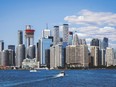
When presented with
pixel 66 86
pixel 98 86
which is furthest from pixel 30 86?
pixel 98 86

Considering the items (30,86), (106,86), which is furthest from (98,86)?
(30,86)

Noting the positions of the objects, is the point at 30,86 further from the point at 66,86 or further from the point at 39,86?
the point at 66,86

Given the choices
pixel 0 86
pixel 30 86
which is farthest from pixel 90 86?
pixel 0 86

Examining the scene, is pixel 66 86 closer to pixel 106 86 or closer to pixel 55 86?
pixel 55 86

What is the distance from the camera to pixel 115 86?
3883 inches

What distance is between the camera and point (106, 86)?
9800 centimetres

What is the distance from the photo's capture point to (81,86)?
3910 inches

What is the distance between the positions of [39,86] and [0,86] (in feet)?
32.3

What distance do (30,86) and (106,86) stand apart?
1870cm

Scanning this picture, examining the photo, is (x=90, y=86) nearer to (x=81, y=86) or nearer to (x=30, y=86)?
(x=81, y=86)

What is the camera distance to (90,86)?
321 ft

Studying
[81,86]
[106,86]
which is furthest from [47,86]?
[106,86]

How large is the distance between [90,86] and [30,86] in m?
14.8

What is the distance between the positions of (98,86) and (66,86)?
791 centimetres
